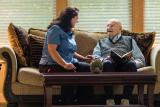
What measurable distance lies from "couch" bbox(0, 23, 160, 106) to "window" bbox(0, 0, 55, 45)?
0.56 m

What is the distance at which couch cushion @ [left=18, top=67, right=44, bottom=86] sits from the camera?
157 inches

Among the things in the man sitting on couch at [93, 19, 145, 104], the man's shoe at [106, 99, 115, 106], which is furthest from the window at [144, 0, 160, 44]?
the man's shoe at [106, 99, 115, 106]

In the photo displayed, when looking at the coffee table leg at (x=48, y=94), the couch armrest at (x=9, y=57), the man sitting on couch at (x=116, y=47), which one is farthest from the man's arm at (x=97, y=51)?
the coffee table leg at (x=48, y=94)

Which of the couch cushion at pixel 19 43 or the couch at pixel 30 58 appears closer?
the couch at pixel 30 58

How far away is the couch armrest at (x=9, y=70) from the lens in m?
4.03

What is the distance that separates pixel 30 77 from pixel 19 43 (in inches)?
21.4

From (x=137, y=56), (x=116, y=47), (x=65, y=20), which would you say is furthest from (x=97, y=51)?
(x=65, y=20)

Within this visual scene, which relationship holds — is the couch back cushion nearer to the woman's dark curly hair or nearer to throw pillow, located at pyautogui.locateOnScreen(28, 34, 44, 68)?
throw pillow, located at pyautogui.locateOnScreen(28, 34, 44, 68)

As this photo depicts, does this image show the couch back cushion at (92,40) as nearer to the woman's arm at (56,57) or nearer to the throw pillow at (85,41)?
the throw pillow at (85,41)

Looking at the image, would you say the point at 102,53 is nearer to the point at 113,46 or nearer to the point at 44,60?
the point at 113,46

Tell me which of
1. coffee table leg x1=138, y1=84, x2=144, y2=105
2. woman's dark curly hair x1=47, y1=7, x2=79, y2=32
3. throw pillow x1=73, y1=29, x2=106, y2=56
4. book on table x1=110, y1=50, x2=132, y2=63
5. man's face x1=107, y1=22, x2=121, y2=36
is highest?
woman's dark curly hair x1=47, y1=7, x2=79, y2=32

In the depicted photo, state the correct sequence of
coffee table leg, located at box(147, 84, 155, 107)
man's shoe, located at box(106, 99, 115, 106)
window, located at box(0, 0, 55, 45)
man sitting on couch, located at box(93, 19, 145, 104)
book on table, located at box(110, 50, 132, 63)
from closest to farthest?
coffee table leg, located at box(147, 84, 155, 107) → man's shoe, located at box(106, 99, 115, 106) → book on table, located at box(110, 50, 132, 63) → man sitting on couch, located at box(93, 19, 145, 104) → window, located at box(0, 0, 55, 45)

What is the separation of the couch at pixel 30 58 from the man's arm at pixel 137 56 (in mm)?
105

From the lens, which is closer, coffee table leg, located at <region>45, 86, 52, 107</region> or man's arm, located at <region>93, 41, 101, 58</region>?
coffee table leg, located at <region>45, 86, 52, 107</region>
